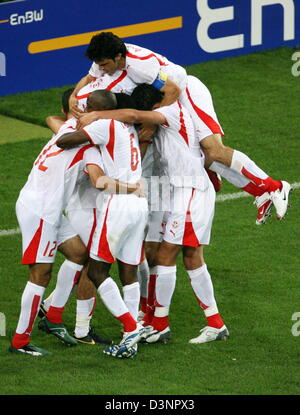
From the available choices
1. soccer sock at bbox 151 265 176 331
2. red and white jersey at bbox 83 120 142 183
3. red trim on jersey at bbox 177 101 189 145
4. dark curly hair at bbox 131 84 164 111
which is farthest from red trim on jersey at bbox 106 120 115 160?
soccer sock at bbox 151 265 176 331

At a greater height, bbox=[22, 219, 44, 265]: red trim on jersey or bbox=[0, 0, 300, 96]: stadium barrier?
bbox=[0, 0, 300, 96]: stadium barrier

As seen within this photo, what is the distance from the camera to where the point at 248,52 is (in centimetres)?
1719

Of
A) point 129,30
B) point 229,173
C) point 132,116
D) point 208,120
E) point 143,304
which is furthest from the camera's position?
point 129,30

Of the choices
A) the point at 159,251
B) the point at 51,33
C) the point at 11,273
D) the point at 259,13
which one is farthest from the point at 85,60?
the point at 159,251

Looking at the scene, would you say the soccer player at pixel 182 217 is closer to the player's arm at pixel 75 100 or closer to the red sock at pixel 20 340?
the player's arm at pixel 75 100

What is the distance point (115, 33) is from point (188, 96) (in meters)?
5.73

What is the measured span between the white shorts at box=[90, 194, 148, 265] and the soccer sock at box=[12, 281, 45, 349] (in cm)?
50

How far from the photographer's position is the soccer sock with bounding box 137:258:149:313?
34.3 feet

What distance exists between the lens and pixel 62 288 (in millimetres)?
9891

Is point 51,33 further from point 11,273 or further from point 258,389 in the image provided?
point 258,389

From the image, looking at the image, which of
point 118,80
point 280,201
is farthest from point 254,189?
point 118,80

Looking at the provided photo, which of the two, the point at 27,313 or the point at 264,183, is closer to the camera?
the point at 27,313

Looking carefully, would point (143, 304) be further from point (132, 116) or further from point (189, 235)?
point (132, 116)

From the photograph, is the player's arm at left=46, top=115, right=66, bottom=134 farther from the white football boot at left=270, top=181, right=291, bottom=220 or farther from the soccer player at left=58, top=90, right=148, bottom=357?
the white football boot at left=270, top=181, right=291, bottom=220
